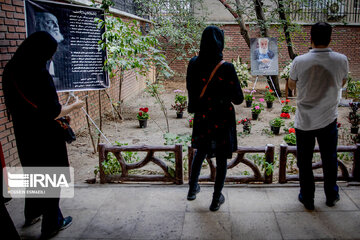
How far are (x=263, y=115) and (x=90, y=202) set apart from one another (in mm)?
6647

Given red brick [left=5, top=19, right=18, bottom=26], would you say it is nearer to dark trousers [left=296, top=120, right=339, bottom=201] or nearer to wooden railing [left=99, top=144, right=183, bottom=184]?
wooden railing [left=99, top=144, right=183, bottom=184]

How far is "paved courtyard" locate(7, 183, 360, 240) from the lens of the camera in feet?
9.36

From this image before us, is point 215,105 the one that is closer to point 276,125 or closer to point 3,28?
point 3,28

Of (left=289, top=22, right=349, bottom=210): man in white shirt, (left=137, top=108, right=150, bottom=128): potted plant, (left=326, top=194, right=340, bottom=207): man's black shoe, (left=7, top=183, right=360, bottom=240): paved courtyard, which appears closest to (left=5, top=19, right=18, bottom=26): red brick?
(left=7, top=183, right=360, bottom=240): paved courtyard

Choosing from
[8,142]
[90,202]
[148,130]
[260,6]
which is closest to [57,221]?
[90,202]

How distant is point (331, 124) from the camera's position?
3057 millimetres

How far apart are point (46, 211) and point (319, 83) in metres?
2.78

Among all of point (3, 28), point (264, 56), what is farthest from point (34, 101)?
point (264, 56)

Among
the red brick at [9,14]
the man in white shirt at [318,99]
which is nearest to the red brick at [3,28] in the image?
the red brick at [9,14]

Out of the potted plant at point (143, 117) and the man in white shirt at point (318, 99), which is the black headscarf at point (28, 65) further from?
the potted plant at point (143, 117)

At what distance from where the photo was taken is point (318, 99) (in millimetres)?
2977

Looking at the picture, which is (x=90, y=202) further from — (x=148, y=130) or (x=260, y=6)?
(x=260, y=6)

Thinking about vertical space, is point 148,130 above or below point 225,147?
below

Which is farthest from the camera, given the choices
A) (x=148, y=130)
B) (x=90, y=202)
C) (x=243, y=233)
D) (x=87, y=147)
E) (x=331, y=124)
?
(x=148, y=130)
